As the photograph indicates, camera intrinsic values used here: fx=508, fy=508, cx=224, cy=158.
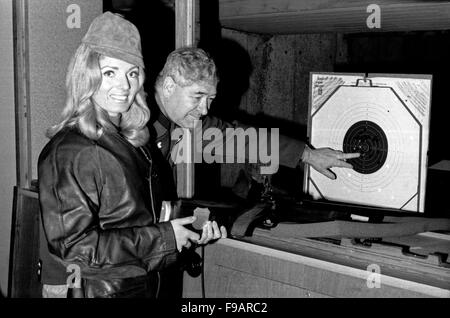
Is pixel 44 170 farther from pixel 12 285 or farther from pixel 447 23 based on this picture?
pixel 447 23

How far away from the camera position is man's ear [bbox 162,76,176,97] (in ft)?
4.31

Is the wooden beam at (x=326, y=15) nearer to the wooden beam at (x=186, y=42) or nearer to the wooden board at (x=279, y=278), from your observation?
the wooden beam at (x=186, y=42)

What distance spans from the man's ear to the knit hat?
10.7 inches

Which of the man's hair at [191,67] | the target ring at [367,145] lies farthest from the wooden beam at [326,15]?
the man's hair at [191,67]

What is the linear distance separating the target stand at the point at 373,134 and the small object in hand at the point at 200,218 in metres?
0.61

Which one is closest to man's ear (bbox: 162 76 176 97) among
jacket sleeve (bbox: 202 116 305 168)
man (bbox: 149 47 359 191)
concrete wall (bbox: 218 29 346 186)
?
man (bbox: 149 47 359 191)

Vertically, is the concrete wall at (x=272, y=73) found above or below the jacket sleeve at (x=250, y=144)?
above

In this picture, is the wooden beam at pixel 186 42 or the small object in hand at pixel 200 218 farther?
the wooden beam at pixel 186 42

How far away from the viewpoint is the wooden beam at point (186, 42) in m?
1.33

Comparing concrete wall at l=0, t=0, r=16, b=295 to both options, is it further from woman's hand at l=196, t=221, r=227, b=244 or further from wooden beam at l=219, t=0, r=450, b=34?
woman's hand at l=196, t=221, r=227, b=244

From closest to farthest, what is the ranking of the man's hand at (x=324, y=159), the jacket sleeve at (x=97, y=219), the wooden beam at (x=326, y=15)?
the jacket sleeve at (x=97, y=219), the wooden beam at (x=326, y=15), the man's hand at (x=324, y=159)

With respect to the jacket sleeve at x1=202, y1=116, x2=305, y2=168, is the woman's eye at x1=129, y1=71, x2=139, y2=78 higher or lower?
higher

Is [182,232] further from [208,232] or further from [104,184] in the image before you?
[104,184]
